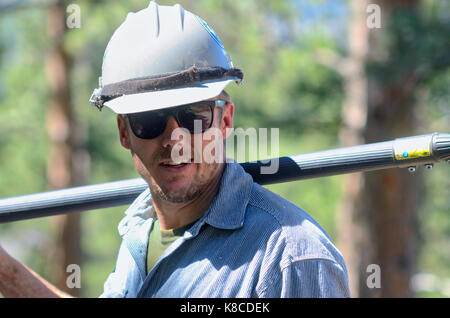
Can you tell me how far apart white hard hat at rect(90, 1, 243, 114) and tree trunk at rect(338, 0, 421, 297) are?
17.6 feet

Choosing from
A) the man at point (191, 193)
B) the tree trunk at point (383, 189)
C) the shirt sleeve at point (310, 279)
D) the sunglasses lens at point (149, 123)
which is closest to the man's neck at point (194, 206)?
the man at point (191, 193)

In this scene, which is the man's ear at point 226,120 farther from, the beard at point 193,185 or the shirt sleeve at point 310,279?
the shirt sleeve at point 310,279

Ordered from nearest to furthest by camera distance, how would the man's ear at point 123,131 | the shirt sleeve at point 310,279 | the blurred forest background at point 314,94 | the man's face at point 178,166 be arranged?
the shirt sleeve at point 310,279, the man's face at point 178,166, the man's ear at point 123,131, the blurred forest background at point 314,94

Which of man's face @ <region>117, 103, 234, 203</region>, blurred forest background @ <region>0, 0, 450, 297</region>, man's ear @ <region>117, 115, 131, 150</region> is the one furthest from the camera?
blurred forest background @ <region>0, 0, 450, 297</region>

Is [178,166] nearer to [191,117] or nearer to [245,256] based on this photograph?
[191,117]

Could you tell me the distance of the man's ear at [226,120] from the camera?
2.13 metres

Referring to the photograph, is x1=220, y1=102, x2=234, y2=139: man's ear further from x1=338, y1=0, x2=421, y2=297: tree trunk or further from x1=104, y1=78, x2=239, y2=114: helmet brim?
x1=338, y1=0, x2=421, y2=297: tree trunk

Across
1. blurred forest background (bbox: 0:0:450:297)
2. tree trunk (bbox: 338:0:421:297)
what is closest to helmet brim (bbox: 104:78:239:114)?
blurred forest background (bbox: 0:0:450:297)

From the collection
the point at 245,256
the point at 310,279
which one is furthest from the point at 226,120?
the point at 310,279

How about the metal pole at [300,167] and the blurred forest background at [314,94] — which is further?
the blurred forest background at [314,94]

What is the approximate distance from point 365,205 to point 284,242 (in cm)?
605

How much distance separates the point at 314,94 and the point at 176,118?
6.63m

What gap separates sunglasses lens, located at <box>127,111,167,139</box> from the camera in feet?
6.69

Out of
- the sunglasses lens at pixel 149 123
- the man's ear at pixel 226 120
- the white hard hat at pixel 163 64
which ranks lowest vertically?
the sunglasses lens at pixel 149 123
